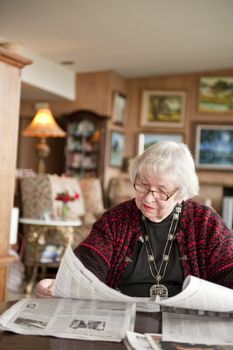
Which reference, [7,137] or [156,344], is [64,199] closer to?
[7,137]

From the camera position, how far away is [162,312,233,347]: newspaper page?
144 cm

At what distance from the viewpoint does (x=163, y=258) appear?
2.07m

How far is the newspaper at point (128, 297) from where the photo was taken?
1.60m

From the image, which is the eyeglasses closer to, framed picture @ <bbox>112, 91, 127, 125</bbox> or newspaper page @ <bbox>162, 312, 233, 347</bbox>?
newspaper page @ <bbox>162, 312, 233, 347</bbox>

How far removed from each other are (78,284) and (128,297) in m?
0.16

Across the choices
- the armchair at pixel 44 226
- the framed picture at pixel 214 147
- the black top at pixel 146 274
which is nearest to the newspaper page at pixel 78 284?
the black top at pixel 146 274

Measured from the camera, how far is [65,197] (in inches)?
251

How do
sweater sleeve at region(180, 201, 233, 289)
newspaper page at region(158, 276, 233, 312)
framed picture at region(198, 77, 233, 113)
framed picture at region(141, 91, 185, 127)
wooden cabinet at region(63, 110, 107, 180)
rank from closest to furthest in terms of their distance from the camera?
1. newspaper page at region(158, 276, 233, 312)
2. sweater sleeve at region(180, 201, 233, 289)
3. wooden cabinet at region(63, 110, 107, 180)
4. framed picture at region(198, 77, 233, 113)
5. framed picture at region(141, 91, 185, 127)

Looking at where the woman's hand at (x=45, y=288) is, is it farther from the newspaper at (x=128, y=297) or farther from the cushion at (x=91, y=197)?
the cushion at (x=91, y=197)

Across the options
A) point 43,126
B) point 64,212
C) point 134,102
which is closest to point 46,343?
point 64,212

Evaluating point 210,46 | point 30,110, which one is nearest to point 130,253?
point 210,46

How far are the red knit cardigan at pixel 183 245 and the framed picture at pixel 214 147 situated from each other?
27.2 feet

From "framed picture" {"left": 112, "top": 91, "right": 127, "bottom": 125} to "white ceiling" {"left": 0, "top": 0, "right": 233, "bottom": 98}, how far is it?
0.48 m

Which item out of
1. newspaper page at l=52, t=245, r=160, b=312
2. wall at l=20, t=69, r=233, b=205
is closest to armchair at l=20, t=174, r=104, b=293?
wall at l=20, t=69, r=233, b=205
